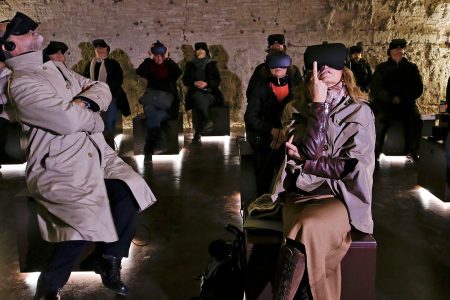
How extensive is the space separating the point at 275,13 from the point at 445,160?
5477 millimetres

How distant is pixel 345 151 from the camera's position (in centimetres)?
286

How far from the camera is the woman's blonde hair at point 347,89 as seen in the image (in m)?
2.95

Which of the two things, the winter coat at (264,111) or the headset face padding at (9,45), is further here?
the winter coat at (264,111)

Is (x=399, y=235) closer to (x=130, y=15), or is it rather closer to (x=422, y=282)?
(x=422, y=282)

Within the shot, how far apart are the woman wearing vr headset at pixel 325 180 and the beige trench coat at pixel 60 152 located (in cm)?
115

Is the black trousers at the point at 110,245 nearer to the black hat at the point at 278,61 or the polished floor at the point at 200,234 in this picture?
the polished floor at the point at 200,234

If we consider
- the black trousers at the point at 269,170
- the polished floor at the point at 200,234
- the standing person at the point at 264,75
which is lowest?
the polished floor at the point at 200,234

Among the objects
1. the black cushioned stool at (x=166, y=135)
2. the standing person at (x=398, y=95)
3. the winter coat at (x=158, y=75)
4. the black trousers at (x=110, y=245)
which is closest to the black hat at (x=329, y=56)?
the black trousers at (x=110, y=245)

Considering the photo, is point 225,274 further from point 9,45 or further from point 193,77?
point 193,77

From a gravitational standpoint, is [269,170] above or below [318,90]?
below

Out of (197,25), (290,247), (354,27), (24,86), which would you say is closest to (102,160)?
(24,86)

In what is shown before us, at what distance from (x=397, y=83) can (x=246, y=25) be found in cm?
375

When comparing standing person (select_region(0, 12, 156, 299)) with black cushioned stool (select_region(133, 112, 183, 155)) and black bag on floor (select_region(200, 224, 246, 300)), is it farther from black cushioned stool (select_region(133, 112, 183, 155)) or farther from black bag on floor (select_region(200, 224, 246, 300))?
black cushioned stool (select_region(133, 112, 183, 155))

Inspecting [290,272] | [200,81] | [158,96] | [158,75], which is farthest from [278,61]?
[200,81]
